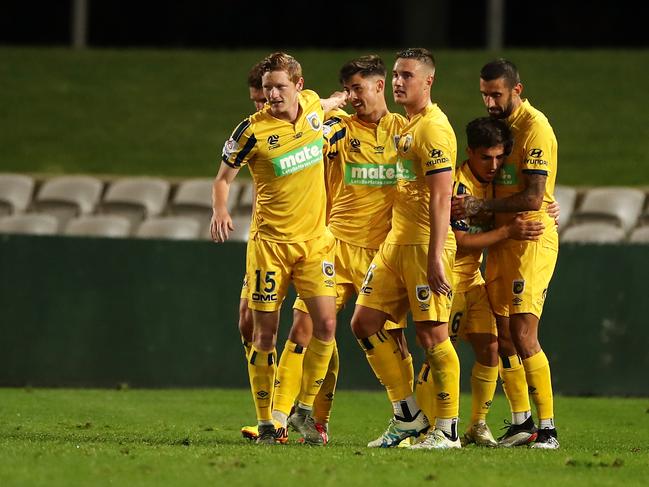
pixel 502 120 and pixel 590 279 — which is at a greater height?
pixel 502 120

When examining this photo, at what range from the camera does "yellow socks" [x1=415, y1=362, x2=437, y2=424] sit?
8805mm

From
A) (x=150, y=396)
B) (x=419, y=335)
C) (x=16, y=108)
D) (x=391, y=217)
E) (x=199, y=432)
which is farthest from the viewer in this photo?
(x=16, y=108)

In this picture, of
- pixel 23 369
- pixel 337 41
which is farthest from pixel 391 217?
pixel 337 41

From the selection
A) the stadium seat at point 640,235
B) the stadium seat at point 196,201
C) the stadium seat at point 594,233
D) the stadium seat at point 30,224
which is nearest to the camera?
the stadium seat at point 640,235

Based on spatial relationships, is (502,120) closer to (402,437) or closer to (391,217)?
(391,217)

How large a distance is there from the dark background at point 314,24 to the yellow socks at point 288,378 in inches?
686

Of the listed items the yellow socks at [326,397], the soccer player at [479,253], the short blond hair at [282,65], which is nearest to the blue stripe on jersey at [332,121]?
the short blond hair at [282,65]

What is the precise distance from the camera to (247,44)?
26.5m

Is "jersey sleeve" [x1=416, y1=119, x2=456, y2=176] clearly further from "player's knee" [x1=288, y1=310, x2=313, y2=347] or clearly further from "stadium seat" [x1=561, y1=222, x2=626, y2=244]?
"stadium seat" [x1=561, y1=222, x2=626, y2=244]

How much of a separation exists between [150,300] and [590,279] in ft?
14.0

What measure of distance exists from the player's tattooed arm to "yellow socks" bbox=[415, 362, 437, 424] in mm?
1104

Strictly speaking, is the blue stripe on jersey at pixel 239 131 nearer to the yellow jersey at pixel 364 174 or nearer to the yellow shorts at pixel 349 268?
the yellow jersey at pixel 364 174

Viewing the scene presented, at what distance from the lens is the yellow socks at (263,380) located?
8445 mm

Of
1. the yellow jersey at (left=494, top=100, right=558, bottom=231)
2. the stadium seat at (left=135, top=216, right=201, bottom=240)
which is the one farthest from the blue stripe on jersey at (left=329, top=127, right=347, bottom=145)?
the stadium seat at (left=135, top=216, right=201, bottom=240)
